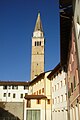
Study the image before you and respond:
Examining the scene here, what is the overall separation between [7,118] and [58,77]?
13541 mm

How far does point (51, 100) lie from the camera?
42094 millimetres

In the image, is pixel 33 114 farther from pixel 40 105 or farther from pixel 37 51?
pixel 37 51

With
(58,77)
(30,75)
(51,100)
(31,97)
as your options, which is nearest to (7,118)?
(31,97)

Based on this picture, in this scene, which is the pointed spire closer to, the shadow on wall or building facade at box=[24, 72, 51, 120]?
building facade at box=[24, 72, 51, 120]

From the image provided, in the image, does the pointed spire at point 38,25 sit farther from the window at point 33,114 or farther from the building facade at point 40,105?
the window at point 33,114

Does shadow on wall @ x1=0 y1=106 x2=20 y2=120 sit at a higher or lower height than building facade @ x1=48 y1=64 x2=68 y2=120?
lower

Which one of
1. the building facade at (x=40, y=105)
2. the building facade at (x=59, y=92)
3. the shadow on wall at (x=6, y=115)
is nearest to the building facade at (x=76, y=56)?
the building facade at (x=59, y=92)

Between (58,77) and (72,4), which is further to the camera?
(58,77)

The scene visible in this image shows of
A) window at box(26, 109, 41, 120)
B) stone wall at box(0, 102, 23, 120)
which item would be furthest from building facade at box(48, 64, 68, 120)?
stone wall at box(0, 102, 23, 120)

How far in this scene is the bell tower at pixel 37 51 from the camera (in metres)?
85.9

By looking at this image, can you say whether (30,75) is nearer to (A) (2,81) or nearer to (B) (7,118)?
(A) (2,81)

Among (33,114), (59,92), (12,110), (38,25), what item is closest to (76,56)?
(59,92)

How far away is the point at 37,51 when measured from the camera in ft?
303

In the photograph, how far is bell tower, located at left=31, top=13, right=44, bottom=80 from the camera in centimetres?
8586
